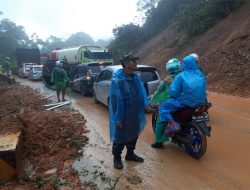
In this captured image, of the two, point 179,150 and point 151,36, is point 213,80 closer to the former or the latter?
point 179,150

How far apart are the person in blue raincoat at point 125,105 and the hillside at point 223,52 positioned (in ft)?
28.7

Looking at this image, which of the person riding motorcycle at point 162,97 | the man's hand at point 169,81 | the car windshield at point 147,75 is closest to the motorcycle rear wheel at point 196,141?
the person riding motorcycle at point 162,97

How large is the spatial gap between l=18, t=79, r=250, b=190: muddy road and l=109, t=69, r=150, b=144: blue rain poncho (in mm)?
639

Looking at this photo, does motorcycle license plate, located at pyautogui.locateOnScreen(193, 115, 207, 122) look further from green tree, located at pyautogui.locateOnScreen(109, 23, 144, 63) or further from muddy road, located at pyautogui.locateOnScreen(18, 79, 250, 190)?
green tree, located at pyautogui.locateOnScreen(109, 23, 144, 63)

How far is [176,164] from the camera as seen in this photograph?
6383 mm

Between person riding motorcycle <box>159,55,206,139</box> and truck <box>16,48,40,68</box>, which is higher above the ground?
person riding motorcycle <box>159,55,206,139</box>

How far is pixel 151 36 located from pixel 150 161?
31.1 m

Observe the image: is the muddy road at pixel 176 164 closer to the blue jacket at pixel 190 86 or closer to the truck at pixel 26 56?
the blue jacket at pixel 190 86

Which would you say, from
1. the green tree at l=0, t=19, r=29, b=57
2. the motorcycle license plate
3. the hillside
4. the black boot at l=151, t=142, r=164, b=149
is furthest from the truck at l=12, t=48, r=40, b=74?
the motorcycle license plate

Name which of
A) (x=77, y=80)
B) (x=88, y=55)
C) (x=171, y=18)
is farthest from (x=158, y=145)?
(x=171, y=18)

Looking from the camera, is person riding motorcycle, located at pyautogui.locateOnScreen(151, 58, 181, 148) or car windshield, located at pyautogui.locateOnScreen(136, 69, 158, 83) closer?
person riding motorcycle, located at pyautogui.locateOnScreen(151, 58, 181, 148)

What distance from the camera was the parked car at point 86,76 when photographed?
16.5 m

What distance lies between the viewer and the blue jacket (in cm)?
639

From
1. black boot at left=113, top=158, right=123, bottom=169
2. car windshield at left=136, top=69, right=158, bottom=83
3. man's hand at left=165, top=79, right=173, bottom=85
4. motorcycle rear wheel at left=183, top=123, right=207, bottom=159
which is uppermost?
man's hand at left=165, top=79, right=173, bottom=85
